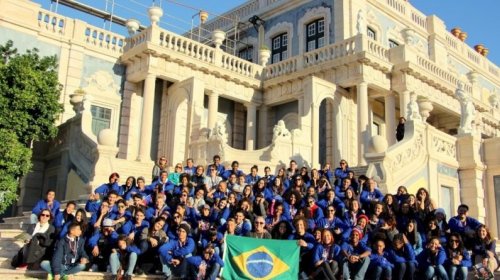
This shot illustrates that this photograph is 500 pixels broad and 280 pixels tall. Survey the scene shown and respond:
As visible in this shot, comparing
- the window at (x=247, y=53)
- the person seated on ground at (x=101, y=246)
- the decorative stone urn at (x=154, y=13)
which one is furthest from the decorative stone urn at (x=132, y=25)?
the person seated on ground at (x=101, y=246)

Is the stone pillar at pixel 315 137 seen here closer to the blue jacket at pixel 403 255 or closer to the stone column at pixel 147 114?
the stone column at pixel 147 114

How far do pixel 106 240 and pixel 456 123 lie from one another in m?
21.8

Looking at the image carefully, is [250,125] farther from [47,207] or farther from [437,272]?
[437,272]

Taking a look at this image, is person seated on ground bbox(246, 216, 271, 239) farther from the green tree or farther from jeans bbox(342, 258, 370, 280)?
the green tree

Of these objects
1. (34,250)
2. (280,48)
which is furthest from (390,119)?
(34,250)

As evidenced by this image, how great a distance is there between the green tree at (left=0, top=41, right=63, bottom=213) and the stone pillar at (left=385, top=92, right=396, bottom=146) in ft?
43.3

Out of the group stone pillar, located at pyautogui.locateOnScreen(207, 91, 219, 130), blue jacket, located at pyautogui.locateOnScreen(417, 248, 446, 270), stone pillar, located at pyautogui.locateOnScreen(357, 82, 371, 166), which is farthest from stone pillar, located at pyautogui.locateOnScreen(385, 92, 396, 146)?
blue jacket, located at pyautogui.locateOnScreen(417, 248, 446, 270)

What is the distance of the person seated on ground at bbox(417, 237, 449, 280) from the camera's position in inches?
325

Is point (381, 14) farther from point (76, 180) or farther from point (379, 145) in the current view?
point (76, 180)

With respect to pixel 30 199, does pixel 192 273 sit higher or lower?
lower

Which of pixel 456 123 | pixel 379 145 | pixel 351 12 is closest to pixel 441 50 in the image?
pixel 456 123

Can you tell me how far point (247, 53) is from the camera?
90.8ft

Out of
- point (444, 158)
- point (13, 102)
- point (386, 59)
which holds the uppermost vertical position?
point (386, 59)

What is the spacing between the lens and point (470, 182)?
50.3 ft
